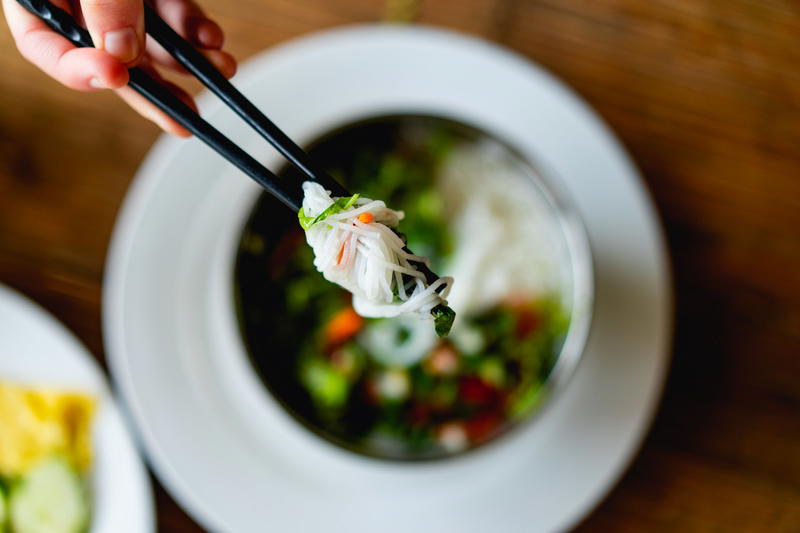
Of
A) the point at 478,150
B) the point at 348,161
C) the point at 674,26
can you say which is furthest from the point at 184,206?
the point at 674,26

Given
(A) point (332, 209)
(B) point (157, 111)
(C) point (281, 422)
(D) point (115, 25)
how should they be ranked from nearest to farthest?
(A) point (332, 209)
(D) point (115, 25)
(B) point (157, 111)
(C) point (281, 422)

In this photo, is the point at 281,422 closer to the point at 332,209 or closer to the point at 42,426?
the point at 42,426

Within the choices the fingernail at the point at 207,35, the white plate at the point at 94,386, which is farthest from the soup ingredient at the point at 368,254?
the white plate at the point at 94,386

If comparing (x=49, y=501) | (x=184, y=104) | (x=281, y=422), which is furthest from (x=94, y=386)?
(x=184, y=104)

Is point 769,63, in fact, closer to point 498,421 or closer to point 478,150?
point 478,150

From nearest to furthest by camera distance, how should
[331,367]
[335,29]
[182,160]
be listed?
[182,160]
[331,367]
[335,29]
